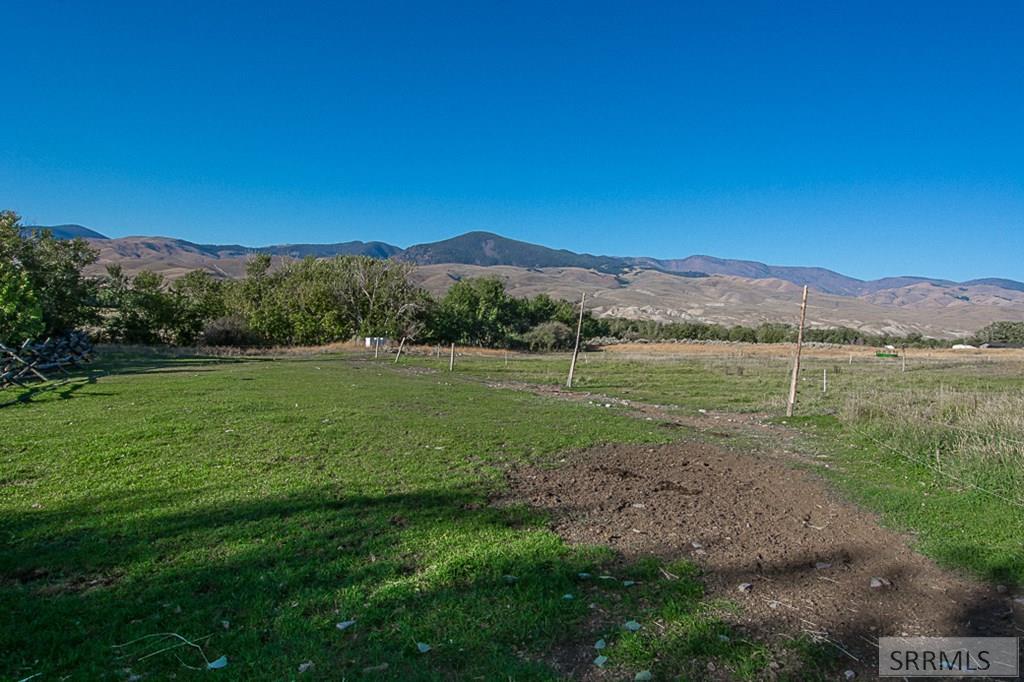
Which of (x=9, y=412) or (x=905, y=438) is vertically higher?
(x=905, y=438)

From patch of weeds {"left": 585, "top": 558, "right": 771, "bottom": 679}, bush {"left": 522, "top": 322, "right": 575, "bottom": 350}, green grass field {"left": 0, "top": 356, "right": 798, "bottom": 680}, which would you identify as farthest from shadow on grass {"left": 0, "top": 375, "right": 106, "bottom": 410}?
bush {"left": 522, "top": 322, "right": 575, "bottom": 350}

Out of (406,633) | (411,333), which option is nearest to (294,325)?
(411,333)

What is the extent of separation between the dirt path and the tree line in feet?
138

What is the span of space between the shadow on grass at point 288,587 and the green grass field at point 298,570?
0.02 meters

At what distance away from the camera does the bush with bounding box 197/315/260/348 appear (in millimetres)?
66375

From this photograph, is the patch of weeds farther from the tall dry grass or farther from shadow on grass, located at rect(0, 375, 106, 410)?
shadow on grass, located at rect(0, 375, 106, 410)

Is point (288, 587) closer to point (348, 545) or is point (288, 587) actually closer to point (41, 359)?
point (348, 545)

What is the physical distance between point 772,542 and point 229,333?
70627 millimetres

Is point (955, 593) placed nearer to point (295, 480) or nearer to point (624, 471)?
point (624, 471)

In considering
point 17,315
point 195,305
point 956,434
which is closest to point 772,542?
point 956,434

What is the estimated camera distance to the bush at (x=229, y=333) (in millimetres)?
66375

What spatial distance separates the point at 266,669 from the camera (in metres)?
4.54

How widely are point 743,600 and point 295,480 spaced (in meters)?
7.39

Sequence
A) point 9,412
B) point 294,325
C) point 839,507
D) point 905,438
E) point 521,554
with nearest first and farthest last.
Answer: point 521,554
point 839,507
point 905,438
point 9,412
point 294,325
